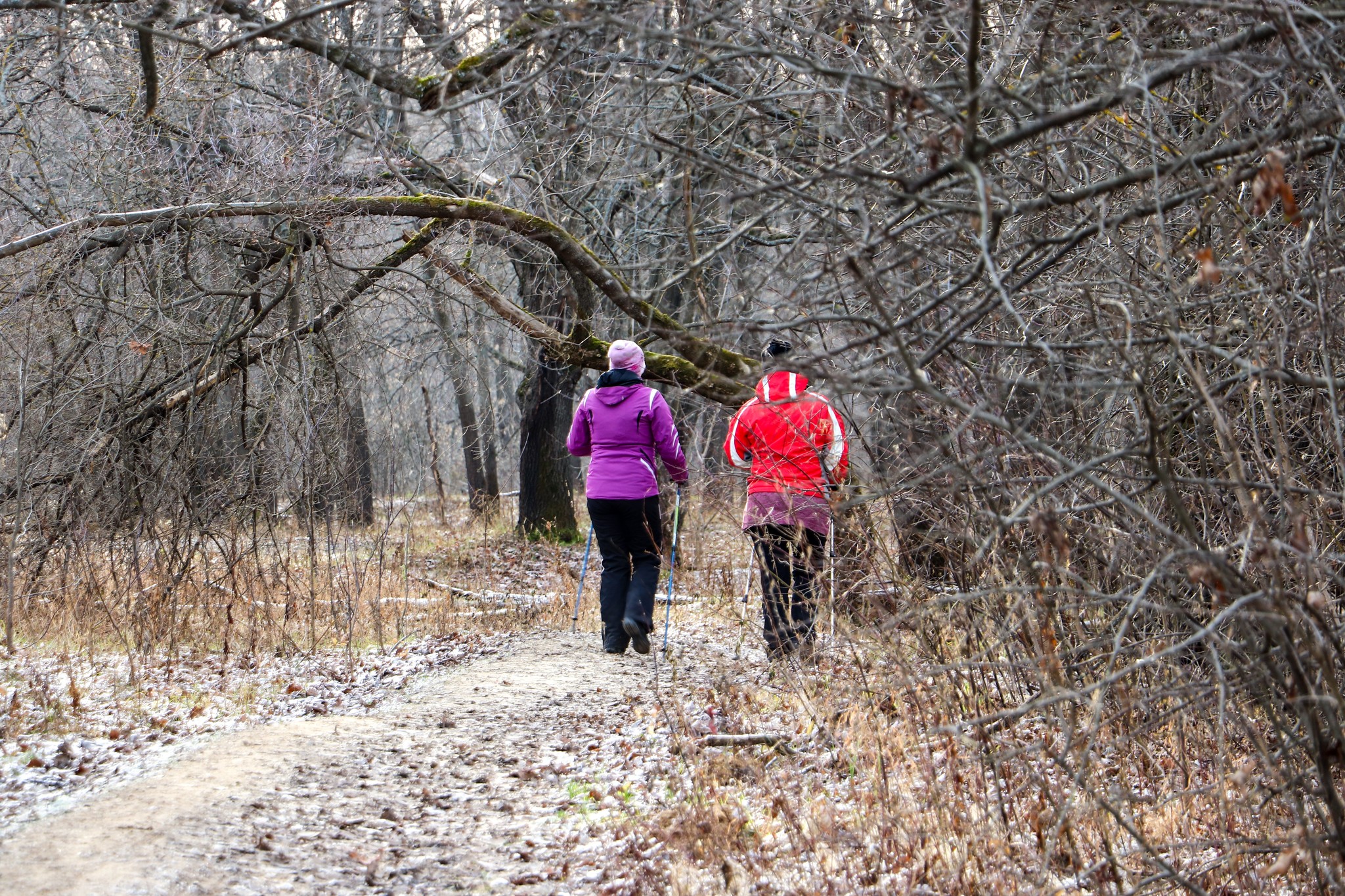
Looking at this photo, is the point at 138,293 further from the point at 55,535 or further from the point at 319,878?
the point at 319,878

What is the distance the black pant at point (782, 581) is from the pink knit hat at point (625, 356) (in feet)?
5.24

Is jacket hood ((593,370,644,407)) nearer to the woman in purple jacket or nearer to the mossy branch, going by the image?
the woman in purple jacket

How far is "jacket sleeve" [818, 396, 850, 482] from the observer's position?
6.00 metres

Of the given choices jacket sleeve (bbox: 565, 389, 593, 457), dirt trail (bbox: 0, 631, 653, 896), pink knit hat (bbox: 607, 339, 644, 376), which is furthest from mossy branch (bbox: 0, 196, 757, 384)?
dirt trail (bbox: 0, 631, 653, 896)

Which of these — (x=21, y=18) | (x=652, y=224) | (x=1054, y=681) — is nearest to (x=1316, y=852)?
(x=1054, y=681)

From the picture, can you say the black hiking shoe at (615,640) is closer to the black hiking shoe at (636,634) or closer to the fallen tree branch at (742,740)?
the black hiking shoe at (636,634)

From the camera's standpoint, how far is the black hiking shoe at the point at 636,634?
8.45 metres

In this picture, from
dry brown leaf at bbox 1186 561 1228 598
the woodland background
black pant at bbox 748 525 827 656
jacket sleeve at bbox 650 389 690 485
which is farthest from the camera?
jacket sleeve at bbox 650 389 690 485

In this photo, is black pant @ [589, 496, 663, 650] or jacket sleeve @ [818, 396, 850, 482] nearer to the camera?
jacket sleeve @ [818, 396, 850, 482]

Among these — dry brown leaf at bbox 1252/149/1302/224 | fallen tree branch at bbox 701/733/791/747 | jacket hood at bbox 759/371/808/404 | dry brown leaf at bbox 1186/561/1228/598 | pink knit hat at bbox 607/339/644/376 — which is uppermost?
dry brown leaf at bbox 1252/149/1302/224

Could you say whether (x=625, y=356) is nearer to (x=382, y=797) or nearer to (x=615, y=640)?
(x=615, y=640)

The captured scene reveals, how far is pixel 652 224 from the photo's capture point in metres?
15.0

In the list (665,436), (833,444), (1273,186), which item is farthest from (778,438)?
(1273,186)

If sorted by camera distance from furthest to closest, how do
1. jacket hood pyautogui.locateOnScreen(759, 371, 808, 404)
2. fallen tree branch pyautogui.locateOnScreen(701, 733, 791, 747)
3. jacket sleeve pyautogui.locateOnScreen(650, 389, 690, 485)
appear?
jacket sleeve pyautogui.locateOnScreen(650, 389, 690, 485)
jacket hood pyautogui.locateOnScreen(759, 371, 808, 404)
fallen tree branch pyautogui.locateOnScreen(701, 733, 791, 747)
